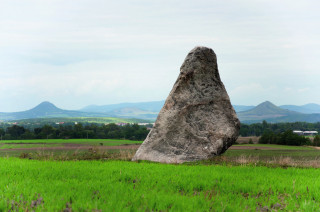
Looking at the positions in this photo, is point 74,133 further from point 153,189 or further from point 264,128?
point 264,128

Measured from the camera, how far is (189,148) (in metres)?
17.2

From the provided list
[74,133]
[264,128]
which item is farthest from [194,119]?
[264,128]

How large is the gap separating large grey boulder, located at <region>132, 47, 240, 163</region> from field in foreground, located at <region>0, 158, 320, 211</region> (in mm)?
4152

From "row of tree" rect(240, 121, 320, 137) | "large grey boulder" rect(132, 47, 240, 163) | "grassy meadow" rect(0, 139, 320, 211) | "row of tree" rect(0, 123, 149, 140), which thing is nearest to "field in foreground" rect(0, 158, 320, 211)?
"grassy meadow" rect(0, 139, 320, 211)

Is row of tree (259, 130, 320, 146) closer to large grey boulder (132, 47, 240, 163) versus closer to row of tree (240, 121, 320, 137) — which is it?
large grey boulder (132, 47, 240, 163)

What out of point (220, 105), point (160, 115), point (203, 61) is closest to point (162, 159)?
point (160, 115)

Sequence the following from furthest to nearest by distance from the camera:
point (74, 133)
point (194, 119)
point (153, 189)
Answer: point (74, 133)
point (194, 119)
point (153, 189)

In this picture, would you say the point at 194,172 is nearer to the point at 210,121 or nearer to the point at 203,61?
the point at 210,121

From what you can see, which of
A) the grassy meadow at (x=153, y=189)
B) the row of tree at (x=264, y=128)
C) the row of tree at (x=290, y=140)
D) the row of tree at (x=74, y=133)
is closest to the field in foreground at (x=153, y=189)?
the grassy meadow at (x=153, y=189)

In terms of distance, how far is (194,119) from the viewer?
17891 mm

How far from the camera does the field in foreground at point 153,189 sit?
23.8 feet

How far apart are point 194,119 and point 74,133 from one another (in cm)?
3447

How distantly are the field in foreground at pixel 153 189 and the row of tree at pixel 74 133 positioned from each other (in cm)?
3620

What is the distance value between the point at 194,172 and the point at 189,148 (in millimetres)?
5225
